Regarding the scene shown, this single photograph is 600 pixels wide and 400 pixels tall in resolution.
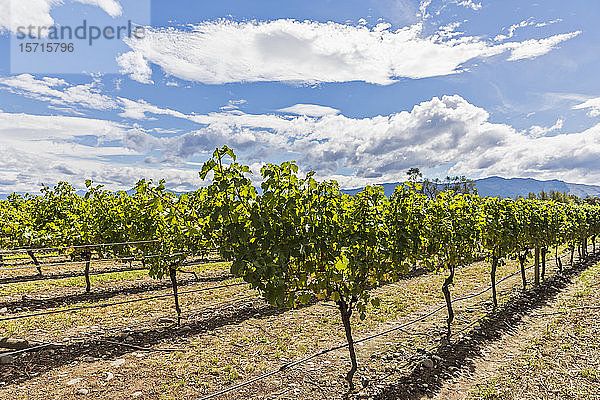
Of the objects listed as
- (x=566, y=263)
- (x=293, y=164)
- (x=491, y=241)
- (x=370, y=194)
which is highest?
(x=293, y=164)

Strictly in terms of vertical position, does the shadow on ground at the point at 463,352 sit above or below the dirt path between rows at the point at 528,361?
above

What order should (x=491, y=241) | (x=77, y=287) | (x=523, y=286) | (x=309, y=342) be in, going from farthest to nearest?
(x=77, y=287), (x=523, y=286), (x=491, y=241), (x=309, y=342)

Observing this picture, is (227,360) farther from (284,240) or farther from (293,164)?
(293,164)

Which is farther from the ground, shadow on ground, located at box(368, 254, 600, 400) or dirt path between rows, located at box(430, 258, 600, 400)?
shadow on ground, located at box(368, 254, 600, 400)

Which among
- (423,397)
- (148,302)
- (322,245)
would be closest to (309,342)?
(423,397)

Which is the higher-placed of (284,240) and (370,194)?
(370,194)

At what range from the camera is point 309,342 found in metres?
8.06

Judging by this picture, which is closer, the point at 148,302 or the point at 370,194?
the point at 370,194

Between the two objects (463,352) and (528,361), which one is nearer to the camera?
(528,361)

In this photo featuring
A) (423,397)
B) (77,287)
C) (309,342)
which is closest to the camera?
(423,397)

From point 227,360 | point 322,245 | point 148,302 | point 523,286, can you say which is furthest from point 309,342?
point 523,286

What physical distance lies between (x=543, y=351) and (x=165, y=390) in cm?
734

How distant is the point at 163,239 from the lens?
1002cm

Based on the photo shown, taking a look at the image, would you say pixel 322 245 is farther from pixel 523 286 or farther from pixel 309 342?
pixel 523 286
